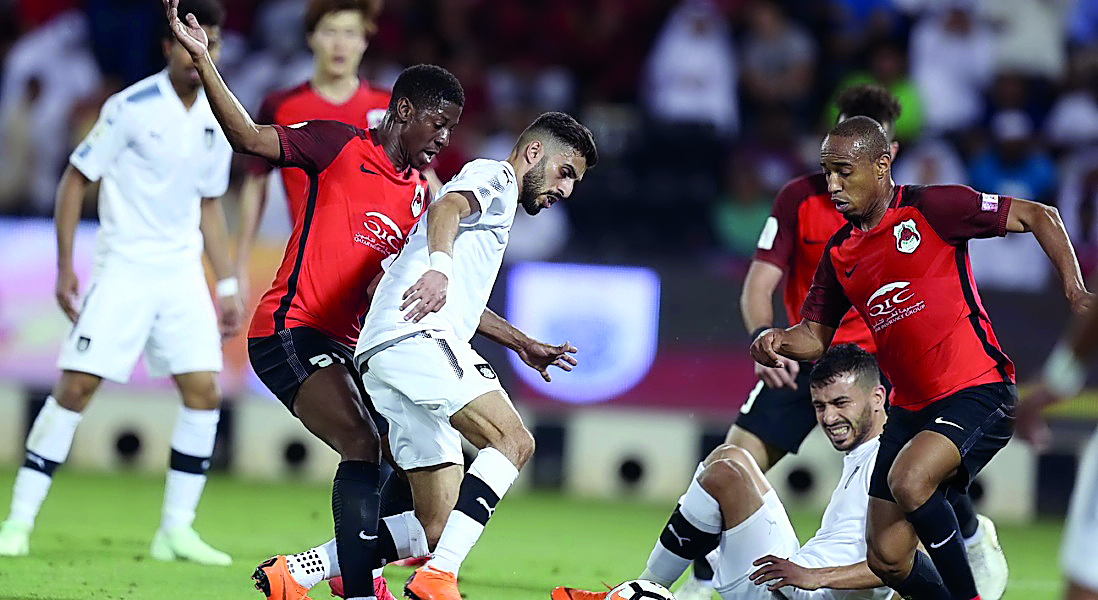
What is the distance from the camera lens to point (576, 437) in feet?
39.0

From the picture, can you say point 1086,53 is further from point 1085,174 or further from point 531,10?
point 531,10

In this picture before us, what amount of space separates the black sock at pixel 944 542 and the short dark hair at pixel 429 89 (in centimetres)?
228

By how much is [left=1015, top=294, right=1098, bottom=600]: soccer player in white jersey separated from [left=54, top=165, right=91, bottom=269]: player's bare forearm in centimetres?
507

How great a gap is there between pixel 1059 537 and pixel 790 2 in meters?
6.58

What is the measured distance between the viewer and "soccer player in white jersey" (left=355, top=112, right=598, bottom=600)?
5.46 metres

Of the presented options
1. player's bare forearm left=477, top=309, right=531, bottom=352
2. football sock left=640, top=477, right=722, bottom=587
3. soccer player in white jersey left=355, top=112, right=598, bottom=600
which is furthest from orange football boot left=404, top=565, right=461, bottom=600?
football sock left=640, top=477, right=722, bottom=587

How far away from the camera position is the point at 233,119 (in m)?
5.75

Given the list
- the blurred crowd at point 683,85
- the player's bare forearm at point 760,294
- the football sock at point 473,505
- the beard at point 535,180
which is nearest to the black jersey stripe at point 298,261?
the beard at point 535,180

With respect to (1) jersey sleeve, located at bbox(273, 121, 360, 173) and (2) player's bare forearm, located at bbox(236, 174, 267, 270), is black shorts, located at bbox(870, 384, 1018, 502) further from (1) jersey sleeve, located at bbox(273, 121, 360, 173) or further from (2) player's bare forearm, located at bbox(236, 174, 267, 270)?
(2) player's bare forearm, located at bbox(236, 174, 267, 270)

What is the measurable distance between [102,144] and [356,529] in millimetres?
2906

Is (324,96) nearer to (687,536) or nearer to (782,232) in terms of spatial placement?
(782,232)

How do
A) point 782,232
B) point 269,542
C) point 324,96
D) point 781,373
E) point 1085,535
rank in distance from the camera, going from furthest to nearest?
point 269,542 → point 324,96 → point 782,232 → point 781,373 → point 1085,535

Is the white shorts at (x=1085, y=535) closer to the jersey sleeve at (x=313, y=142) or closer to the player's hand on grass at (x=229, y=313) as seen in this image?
the jersey sleeve at (x=313, y=142)

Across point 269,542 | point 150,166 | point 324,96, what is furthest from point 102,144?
point 269,542
